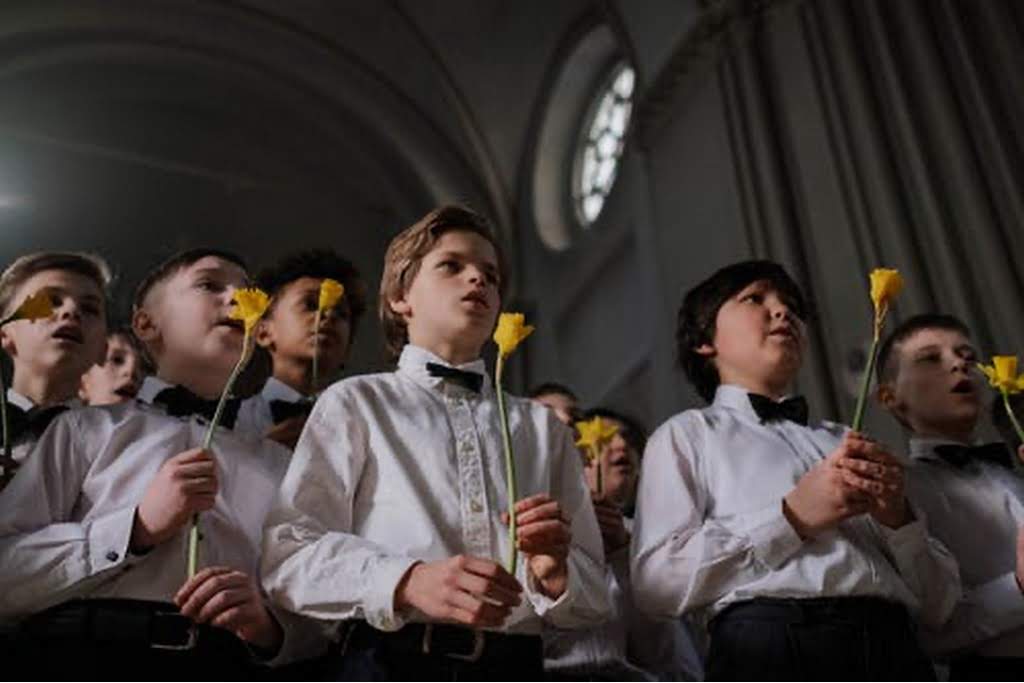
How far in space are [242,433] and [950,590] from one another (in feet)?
5.07

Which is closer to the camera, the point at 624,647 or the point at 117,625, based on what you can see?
the point at 117,625

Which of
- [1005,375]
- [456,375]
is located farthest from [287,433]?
[1005,375]

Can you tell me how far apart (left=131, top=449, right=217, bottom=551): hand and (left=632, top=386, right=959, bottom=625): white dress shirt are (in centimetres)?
87

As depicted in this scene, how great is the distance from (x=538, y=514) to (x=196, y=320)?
3.89ft

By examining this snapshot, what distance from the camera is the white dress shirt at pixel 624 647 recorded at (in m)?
2.56

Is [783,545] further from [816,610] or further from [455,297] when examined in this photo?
[455,297]

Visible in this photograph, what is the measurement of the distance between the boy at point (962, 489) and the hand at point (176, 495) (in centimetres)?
151

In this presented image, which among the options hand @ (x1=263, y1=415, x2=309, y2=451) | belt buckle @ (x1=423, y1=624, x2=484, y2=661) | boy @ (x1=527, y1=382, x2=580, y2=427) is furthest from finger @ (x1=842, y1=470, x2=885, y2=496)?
boy @ (x1=527, y1=382, x2=580, y2=427)

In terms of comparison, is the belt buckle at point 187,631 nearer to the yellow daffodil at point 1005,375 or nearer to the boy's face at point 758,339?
the boy's face at point 758,339

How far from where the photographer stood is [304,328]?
318 cm

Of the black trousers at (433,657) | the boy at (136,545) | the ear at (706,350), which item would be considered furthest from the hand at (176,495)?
the ear at (706,350)

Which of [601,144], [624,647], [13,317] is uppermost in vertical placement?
[601,144]

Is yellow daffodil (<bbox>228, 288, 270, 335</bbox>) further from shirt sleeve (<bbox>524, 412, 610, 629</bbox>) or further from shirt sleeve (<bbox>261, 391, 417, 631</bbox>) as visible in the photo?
shirt sleeve (<bbox>524, 412, 610, 629</bbox>)

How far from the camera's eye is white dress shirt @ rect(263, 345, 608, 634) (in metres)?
1.80
